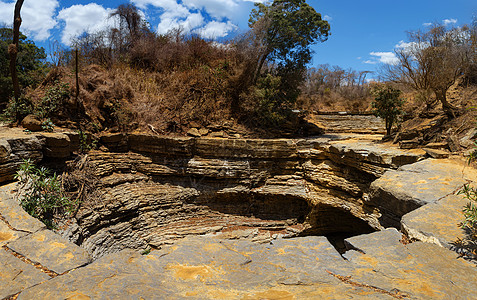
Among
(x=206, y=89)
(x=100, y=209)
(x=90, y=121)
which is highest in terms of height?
(x=206, y=89)

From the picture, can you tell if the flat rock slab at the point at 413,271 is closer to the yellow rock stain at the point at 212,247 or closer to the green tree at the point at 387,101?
the yellow rock stain at the point at 212,247

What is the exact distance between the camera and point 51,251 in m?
2.79

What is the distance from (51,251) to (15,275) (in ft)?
1.39

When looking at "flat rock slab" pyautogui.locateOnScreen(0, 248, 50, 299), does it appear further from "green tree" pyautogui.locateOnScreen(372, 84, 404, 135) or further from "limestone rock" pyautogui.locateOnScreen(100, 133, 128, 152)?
"green tree" pyautogui.locateOnScreen(372, 84, 404, 135)

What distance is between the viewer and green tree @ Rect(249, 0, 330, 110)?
10805mm

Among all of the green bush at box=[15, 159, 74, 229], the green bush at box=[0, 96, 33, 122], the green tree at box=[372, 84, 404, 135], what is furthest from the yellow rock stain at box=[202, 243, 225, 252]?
the green bush at box=[0, 96, 33, 122]

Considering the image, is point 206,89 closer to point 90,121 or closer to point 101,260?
point 90,121

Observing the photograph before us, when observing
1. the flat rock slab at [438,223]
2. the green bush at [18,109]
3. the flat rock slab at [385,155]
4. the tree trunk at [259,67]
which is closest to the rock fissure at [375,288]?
the flat rock slab at [438,223]

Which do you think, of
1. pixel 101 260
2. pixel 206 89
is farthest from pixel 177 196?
pixel 101 260

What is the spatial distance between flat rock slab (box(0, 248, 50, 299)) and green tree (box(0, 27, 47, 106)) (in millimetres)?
9773

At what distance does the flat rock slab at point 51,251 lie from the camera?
101 inches

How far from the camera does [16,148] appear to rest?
5.73 m

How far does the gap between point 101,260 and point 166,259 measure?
0.57 m

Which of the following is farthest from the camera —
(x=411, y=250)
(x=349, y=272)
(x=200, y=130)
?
(x=200, y=130)
